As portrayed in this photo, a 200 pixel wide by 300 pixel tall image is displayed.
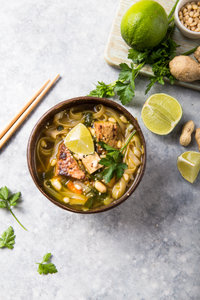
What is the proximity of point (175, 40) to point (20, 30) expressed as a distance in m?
1.53

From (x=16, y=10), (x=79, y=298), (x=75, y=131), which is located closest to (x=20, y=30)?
(x=16, y=10)

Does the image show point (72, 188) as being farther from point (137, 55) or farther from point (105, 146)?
point (137, 55)

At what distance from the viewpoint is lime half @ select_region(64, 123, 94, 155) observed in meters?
2.63

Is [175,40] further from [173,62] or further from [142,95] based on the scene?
[142,95]

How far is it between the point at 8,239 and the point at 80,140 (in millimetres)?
1218

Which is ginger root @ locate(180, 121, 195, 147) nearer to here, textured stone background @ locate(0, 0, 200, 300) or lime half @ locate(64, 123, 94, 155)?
textured stone background @ locate(0, 0, 200, 300)

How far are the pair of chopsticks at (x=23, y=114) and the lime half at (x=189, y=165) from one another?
1.44 m

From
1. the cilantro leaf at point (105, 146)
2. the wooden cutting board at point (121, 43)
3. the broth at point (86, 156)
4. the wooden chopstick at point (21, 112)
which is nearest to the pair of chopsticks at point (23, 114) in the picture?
the wooden chopstick at point (21, 112)

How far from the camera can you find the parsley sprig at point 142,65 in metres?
2.83

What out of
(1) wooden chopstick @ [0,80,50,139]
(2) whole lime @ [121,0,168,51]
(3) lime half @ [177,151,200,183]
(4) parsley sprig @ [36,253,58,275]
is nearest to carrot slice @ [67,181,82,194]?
(4) parsley sprig @ [36,253,58,275]

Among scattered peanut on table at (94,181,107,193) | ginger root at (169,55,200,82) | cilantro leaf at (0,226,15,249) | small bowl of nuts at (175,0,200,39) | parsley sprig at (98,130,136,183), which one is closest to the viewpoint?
parsley sprig at (98,130,136,183)

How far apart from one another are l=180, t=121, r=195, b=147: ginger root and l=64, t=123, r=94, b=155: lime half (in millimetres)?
887

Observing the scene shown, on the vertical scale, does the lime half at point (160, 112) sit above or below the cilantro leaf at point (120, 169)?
above

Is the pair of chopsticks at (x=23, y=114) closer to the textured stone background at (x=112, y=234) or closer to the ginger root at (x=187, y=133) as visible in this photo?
the textured stone background at (x=112, y=234)
